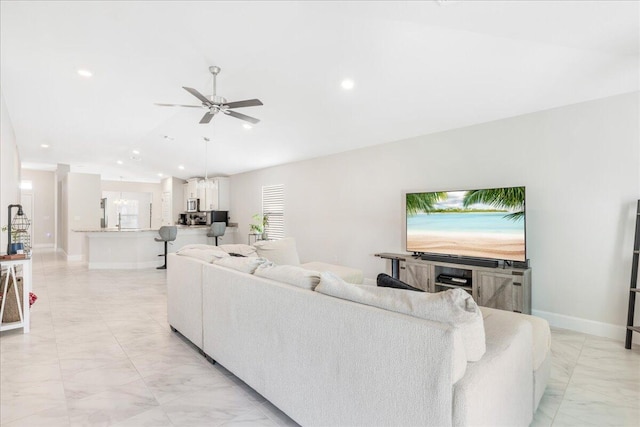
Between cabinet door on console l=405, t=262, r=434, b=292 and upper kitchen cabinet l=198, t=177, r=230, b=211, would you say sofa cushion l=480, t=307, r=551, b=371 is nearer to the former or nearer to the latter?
cabinet door on console l=405, t=262, r=434, b=292

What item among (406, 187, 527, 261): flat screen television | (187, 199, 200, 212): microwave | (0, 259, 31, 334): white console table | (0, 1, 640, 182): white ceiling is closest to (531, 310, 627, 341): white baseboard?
(406, 187, 527, 261): flat screen television

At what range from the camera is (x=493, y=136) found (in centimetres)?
425

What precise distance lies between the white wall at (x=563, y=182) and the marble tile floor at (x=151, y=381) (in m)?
0.50

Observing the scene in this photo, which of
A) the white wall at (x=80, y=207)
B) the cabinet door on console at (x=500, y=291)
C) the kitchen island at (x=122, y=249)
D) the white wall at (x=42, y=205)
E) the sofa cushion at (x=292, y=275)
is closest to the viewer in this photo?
the sofa cushion at (x=292, y=275)

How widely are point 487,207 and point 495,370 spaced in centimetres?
297

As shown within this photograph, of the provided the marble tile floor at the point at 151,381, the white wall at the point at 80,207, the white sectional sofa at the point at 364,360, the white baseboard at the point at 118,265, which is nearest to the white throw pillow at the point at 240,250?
the marble tile floor at the point at 151,381

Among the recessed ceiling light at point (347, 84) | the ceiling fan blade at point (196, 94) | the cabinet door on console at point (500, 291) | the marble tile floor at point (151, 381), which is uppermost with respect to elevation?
the recessed ceiling light at point (347, 84)

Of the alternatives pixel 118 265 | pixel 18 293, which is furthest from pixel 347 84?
pixel 118 265

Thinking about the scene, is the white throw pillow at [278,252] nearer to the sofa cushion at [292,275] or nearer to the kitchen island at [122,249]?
the sofa cushion at [292,275]

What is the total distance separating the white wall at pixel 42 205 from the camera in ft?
36.3

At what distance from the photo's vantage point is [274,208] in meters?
8.07

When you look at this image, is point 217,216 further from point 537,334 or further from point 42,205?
point 537,334

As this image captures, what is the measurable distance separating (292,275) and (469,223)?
2920mm

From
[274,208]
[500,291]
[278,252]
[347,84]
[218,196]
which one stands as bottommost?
[500,291]
